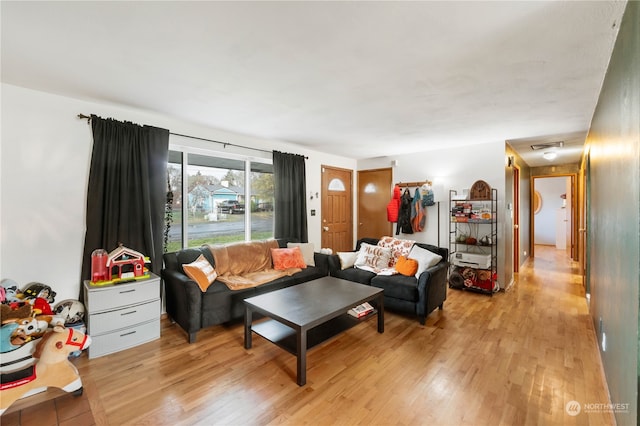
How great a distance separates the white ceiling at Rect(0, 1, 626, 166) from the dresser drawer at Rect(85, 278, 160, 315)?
1.80m

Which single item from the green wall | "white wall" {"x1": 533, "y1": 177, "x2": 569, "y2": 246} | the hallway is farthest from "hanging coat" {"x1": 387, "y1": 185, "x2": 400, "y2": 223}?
"white wall" {"x1": 533, "y1": 177, "x2": 569, "y2": 246}

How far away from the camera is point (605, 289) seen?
83.7 inches

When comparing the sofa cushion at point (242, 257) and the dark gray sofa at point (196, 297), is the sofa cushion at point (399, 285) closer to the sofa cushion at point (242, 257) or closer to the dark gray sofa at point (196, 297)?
the dark gray sofa at point (196, 297)

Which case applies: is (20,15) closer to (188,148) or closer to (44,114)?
(44,114)

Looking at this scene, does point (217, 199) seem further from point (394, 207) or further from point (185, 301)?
point (394, 207)

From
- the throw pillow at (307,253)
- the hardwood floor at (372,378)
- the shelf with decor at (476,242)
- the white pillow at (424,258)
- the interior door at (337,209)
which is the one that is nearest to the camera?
the hardwood floor at (372,378)

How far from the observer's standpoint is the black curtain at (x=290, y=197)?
14.8 ft

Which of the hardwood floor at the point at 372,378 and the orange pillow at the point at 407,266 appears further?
the orange pillow at the point at 407,266

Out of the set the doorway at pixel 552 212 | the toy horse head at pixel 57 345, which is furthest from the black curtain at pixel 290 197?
the doorway at pixel 552 212

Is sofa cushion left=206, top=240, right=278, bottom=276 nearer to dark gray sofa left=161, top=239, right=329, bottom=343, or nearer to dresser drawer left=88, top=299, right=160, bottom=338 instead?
dark gray sofa left=161, top=239, right=329, bottom=343

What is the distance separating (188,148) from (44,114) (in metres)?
1.34

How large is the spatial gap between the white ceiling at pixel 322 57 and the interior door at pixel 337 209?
2.32 metres

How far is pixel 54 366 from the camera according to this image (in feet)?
6.36

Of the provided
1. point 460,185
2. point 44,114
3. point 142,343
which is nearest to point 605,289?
point 460,185
